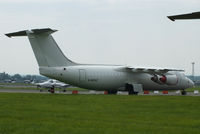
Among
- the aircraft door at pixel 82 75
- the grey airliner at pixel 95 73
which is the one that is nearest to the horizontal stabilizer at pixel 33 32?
the grey airliner at pixel 95 73

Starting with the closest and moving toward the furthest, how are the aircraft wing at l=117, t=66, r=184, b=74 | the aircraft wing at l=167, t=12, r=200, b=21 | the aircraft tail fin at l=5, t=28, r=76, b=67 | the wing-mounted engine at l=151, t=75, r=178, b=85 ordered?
the aircraft wing at l=167, t=12, r=200, b=21 < the aircraft tail fin at l=5, t=28, r=76, b=67 < the aircraft wing at l=117, t=66, r=184, b=74 < the wing-mounted engine at l=151, t=75, r=178, b=85

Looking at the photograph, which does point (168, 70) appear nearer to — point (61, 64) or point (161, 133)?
point (61, 64)

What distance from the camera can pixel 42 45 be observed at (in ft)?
129

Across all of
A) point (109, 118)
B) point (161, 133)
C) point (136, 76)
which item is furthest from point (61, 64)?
point (161, 133)

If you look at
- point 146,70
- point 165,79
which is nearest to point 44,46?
point 146,70

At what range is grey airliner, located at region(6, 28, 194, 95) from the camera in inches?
1548

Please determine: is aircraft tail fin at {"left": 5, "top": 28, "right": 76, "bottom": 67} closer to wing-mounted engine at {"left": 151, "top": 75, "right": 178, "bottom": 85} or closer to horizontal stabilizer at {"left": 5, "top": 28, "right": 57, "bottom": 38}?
horizontal stabilizer at {"left": 5, "top": 28, "right": 57, "bottom": 38}

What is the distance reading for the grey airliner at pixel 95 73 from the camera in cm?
3931

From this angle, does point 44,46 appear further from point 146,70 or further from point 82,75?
point 146,70

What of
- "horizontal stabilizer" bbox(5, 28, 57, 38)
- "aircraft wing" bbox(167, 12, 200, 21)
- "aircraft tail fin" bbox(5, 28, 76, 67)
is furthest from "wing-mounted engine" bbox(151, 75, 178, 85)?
"aircraft wing" bbox(167, 12, 200, 21)

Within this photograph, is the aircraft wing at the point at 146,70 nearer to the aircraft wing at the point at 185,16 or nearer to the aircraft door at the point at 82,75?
the aircraft door at the point at 82,75

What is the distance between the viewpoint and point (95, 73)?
43.7 m

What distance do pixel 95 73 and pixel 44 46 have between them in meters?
6.84

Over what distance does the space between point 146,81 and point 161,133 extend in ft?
112
